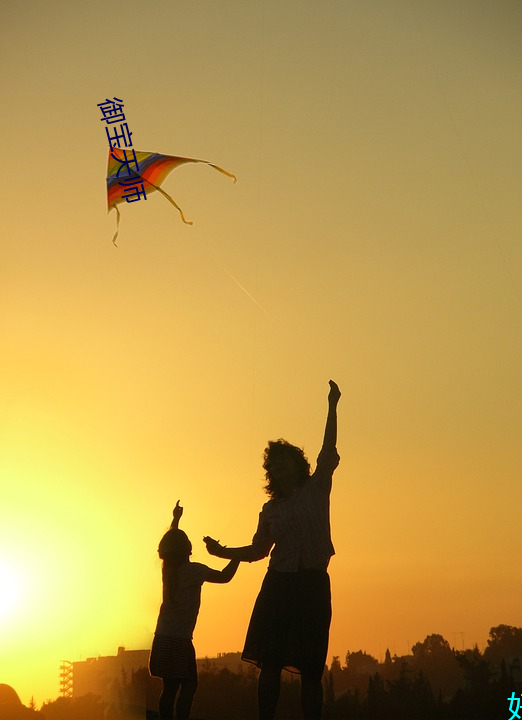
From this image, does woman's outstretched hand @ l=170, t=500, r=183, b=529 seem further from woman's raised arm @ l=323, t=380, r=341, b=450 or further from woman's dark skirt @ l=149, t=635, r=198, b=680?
woman's raised arm @ l=323, t=380, r=341, b=450

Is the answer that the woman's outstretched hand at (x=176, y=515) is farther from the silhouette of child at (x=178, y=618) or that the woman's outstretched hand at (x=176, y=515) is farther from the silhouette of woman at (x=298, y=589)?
the silhouette of woman at (x=298, y=589)

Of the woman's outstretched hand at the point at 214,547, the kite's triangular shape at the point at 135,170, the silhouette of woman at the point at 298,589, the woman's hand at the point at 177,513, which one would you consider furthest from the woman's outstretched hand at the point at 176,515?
the kite's triangular shape at the point at 135,170

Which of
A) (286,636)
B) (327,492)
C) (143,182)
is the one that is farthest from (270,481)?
(143,182)

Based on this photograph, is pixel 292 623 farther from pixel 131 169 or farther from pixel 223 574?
pixel 131 169

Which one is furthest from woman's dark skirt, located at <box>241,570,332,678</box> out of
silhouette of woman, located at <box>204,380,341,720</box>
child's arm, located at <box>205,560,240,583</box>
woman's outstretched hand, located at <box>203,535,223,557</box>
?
child's arm, located at <box>205,560,240,583</box>

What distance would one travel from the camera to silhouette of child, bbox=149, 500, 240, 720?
673cm

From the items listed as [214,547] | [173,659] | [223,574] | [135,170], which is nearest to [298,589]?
[214,547]

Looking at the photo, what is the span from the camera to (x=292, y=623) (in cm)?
577

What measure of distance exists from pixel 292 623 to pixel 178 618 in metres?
1.37

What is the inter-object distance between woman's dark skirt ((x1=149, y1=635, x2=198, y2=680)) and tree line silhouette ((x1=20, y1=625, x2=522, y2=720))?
0.37m

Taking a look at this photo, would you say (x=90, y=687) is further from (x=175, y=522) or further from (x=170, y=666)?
(x=175, y=522)

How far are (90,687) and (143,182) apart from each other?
5882 mm

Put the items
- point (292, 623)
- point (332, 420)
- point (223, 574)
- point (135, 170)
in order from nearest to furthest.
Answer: point (292, 623), point (332, 420), point (223, 574), point (135, 170)

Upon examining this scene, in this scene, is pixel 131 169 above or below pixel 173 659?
above
